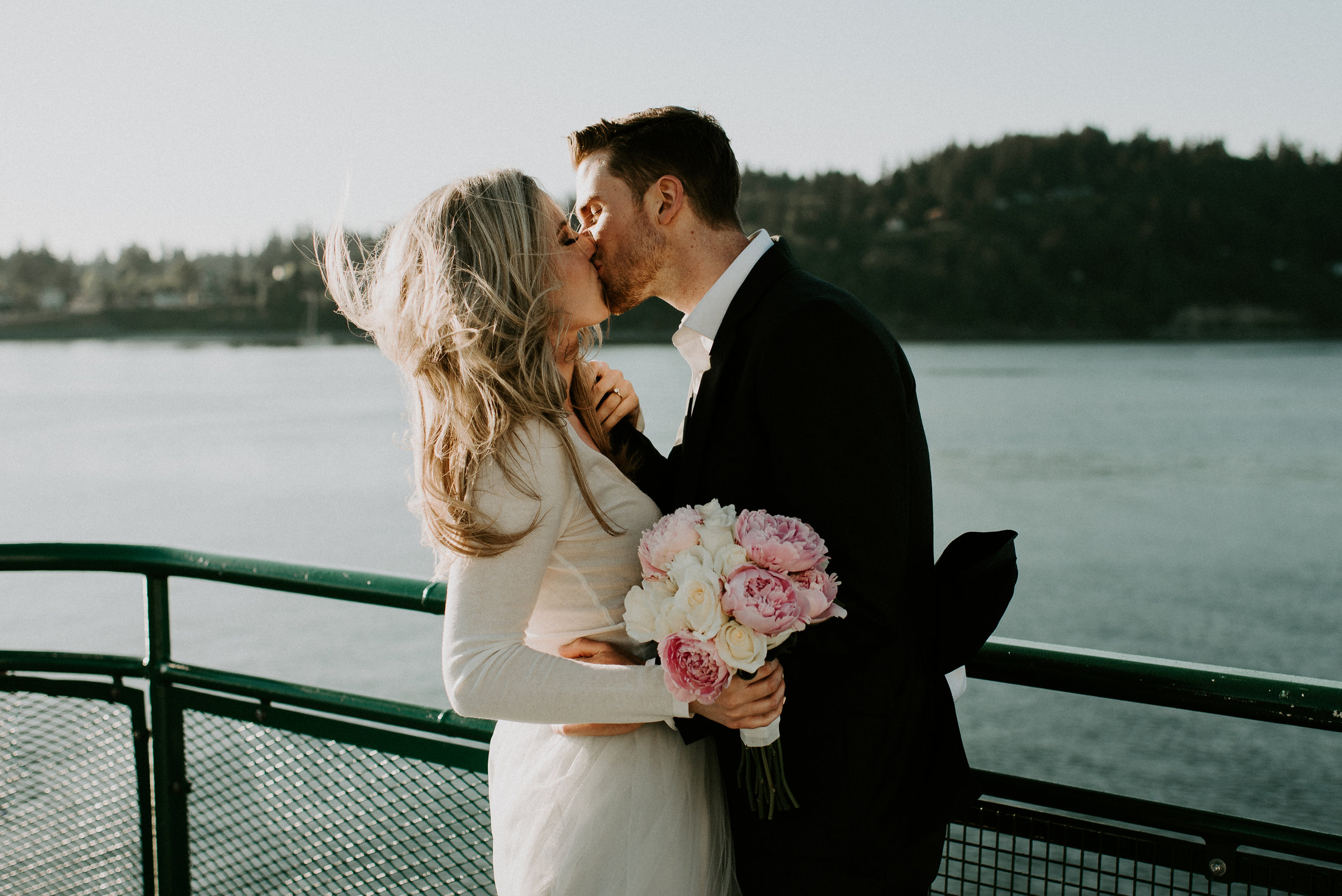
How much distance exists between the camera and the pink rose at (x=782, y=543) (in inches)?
63.5

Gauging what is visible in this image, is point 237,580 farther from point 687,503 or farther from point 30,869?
point 687,503

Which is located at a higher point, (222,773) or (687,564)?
(687,564)

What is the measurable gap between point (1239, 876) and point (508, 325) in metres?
1.41

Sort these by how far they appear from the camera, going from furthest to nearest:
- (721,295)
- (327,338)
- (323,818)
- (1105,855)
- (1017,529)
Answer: (327,338), (1017,529), (323,818), (721,295), (1105,855)

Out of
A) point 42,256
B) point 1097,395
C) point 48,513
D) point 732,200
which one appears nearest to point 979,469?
point 48,513

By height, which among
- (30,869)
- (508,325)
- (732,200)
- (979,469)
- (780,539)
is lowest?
(979,469)

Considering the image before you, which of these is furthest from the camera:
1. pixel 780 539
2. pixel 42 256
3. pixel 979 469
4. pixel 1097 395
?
A: pixel 42 256

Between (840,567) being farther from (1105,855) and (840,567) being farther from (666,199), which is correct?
(666,199)

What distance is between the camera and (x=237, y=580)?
8.62 feet

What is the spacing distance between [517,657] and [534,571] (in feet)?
0.43

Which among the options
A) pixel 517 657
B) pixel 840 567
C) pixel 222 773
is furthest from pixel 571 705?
pixel 222 773

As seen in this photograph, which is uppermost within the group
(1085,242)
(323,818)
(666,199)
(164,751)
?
(1085,242)

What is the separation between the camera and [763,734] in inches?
68.3

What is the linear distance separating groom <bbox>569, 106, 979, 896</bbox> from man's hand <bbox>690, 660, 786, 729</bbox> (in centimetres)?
1
